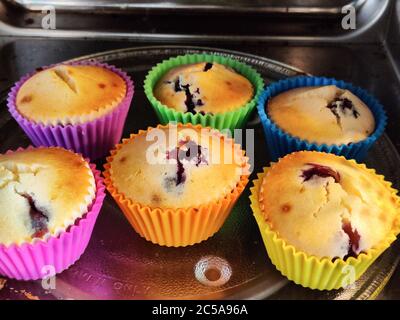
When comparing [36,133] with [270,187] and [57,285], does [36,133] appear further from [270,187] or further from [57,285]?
[270,187]

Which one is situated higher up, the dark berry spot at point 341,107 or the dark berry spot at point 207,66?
the dark berry spot at point 207,66

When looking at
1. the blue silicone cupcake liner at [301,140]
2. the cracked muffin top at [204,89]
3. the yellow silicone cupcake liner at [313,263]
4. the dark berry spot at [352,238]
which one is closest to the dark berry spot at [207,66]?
the cracked muffin top at [204,89]

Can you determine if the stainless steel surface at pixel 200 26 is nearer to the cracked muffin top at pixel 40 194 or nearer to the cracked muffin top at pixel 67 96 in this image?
the cracked muffin top at pixel 67 96

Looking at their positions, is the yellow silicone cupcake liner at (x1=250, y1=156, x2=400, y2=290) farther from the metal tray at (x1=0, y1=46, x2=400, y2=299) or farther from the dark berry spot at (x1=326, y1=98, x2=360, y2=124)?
the dark berry spot at (x1=326, y1=98, x2=360, y2=124)

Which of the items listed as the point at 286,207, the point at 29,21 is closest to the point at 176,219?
the point at 286,207

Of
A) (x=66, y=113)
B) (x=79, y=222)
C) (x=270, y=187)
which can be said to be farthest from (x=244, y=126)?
(x=79, y=222)

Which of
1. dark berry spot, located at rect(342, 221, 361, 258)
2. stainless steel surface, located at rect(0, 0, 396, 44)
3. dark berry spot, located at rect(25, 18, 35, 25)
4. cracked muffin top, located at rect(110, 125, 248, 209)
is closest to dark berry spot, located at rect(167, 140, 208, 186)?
cracked muffin top, located at rect(110, 125, 248, 209)
